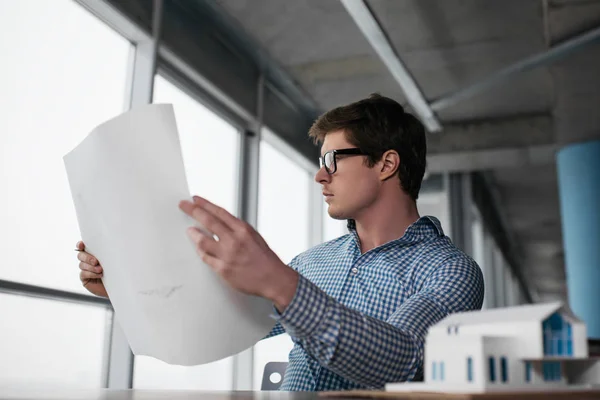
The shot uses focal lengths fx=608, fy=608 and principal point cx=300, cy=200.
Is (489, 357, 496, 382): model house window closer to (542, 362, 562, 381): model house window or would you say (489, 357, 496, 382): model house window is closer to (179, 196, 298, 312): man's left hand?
(542, 362, 562, 381): model house window

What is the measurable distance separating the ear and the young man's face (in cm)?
2

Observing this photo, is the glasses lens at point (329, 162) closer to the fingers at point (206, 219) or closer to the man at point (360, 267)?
→ the man at point (360, 267)

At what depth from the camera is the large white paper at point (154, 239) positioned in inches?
35.5

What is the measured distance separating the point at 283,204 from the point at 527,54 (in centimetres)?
236

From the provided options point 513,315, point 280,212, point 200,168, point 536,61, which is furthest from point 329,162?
point 280,212

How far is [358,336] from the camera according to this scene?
0.94 m

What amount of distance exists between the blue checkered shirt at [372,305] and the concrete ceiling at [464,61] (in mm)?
1985

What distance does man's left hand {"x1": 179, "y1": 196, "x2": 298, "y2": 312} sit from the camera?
2.81ft

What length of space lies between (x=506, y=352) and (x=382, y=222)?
861 millimetres

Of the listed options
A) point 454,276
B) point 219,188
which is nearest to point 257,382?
point 219,188

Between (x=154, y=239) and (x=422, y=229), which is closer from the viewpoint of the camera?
(x=154, y=239)

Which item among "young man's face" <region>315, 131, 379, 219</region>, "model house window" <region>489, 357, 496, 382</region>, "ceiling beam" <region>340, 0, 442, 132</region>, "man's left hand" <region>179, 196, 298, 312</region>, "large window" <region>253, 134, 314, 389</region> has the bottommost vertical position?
"model house window" <region>489, 357, 496, 382</region>

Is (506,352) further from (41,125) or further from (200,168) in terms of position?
(200,168)

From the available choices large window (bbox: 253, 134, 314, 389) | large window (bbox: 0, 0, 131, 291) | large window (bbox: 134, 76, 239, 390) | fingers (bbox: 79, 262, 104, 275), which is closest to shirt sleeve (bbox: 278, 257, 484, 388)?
fingers (bbox: 79, 262, 104, 275)
